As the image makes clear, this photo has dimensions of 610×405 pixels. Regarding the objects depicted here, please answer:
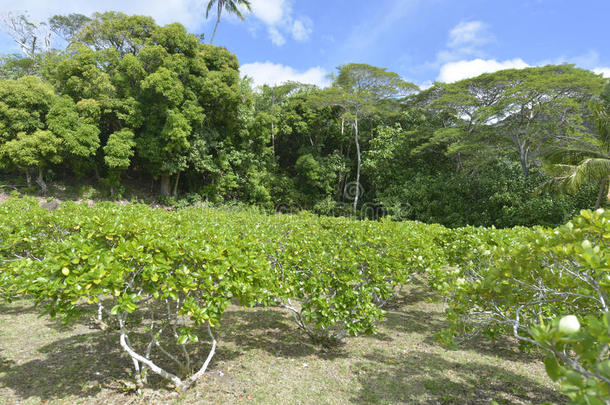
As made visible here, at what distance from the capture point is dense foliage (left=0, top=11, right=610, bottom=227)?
37.8 feet

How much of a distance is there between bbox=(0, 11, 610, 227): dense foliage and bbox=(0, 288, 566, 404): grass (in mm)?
7524

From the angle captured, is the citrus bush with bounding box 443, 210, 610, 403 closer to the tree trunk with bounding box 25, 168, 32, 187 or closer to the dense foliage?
the dense foliage

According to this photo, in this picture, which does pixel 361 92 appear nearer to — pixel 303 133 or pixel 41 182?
pixel 303 133

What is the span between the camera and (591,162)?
816 centimetres

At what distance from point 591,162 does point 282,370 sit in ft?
31.9

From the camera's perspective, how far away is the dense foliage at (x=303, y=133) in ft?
37.8

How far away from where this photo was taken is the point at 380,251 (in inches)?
168

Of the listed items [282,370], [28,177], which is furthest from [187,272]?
[28,177]

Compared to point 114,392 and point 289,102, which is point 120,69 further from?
point 114,392

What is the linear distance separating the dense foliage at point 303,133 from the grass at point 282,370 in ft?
24.7

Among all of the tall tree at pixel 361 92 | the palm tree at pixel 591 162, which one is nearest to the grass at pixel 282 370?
the palm tree at pixel 591 162

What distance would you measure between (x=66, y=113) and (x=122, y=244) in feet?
45.2

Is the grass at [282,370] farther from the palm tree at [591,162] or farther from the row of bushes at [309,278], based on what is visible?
the palm tree at [591,162]

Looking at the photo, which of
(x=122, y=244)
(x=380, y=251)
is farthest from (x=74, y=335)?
(x=380, y=251)
